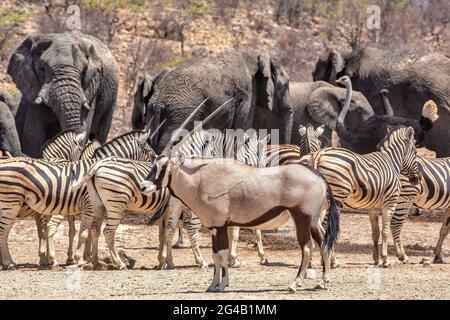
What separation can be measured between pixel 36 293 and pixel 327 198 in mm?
3209

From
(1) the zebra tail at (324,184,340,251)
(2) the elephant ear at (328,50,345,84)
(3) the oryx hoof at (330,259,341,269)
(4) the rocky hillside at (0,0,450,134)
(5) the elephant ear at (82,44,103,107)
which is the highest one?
(4) the rocky hillside at (0,0,450,134)

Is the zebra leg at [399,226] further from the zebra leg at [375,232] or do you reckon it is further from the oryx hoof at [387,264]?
the oryx hoof at [387,264]

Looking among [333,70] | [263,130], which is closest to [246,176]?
[263,130]

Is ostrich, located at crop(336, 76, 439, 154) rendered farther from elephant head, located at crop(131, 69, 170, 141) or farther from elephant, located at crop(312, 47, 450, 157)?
elephant head, located at crop(131, 69, 170, 141)

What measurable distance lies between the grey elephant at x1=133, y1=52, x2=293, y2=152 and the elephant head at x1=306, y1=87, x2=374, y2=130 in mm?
838

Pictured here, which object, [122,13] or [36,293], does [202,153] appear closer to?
[36,293]

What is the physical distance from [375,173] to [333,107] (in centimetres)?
754

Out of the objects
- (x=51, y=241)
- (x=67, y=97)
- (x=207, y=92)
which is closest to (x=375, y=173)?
(x=51, y=241)

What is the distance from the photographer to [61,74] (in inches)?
766

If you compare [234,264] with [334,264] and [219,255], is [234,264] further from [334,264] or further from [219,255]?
[219,255]

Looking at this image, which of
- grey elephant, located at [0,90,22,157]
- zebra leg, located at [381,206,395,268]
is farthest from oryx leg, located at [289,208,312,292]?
grey elephant, located at [0,90,22,157]

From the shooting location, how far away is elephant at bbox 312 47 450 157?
22.4 m

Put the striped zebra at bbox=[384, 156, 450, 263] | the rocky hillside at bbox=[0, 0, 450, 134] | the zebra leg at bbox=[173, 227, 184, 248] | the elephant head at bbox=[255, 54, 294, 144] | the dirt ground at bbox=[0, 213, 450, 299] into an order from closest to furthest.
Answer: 1. the dirt ground at bbox=[0, 213, 450, 299]
2. the striped zebra at bbox=[384, 156, 450, 263]
3. the zebra leg at bbox=[173, 227, 184, 248]
4. the elephant head at bbox=[255, 54, 294, 144]
5. the rocky hillside at bbox=[0, 0, 450, 134]

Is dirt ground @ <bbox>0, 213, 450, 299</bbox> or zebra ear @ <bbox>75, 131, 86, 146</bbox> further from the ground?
zebra ear @ <bbox>75, 131, 86, 146</bbox>
